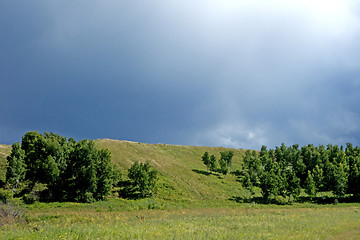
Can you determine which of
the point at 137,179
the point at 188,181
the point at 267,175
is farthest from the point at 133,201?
the point at 267,175

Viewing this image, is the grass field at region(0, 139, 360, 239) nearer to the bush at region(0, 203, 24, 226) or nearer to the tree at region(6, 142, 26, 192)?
the bush at region(0, 203, 24, 226)

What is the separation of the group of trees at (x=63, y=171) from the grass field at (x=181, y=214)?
16.2ft

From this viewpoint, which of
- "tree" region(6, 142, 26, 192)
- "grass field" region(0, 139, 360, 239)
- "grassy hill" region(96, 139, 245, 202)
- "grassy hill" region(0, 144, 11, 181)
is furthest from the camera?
"grassy hill" region(96, 139, 245, 202)

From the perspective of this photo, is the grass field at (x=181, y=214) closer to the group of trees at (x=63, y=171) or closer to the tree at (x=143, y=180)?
the tree at (x=143, y=180)

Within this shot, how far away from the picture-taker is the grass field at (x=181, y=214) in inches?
819

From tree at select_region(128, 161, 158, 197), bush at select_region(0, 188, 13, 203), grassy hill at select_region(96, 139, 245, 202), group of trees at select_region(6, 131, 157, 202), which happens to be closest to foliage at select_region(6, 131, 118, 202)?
group of trees at select_region(6, 131, 157, 202)

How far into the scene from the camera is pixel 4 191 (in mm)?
52156

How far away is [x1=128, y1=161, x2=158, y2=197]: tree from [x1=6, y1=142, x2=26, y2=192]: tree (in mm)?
27427

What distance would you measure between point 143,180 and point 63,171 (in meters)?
22.1

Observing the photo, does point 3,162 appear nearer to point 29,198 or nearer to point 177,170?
point 29,198

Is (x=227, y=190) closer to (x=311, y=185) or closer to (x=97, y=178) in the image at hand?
(x=311, y=185)

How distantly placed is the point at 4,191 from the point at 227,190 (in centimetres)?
6379

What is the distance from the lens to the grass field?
2081 centimetres

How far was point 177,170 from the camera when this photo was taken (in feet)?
302
